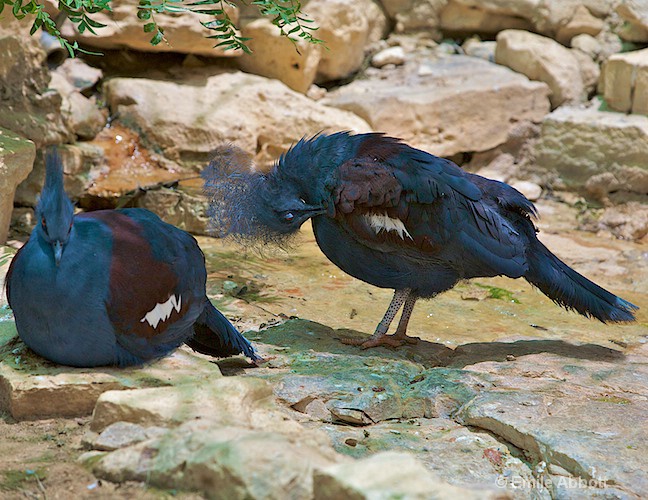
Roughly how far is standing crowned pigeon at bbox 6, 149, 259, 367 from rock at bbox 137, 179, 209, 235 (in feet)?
11.2

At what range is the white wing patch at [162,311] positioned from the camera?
3284 mm

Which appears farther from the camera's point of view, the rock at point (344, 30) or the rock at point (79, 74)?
the rock at point (344, 30)

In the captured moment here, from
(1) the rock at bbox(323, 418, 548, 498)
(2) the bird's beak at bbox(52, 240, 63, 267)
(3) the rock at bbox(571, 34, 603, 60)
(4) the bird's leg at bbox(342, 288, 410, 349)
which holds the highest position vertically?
(3) the rock at bbox(571, 34, 603, 60)

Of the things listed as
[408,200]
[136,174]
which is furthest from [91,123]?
[408,200]

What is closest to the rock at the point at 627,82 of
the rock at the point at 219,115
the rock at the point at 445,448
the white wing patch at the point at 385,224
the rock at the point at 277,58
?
the rock at the point at 219,115

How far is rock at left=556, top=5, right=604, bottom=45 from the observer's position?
9.98 metres

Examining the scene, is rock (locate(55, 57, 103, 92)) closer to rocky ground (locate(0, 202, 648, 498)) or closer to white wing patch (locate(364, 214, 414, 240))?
rocky ground (locate(0, 202, 648, 498))

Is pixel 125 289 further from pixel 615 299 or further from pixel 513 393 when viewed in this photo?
pixel 615 299

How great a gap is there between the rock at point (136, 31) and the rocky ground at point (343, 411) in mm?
3786

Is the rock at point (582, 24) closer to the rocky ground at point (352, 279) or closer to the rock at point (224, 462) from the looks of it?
the rocky ground at point (352, 279)

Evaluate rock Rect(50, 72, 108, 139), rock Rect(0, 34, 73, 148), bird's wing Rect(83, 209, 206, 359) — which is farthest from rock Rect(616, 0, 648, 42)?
bird's wing Rect(83, 209, 206, 359)

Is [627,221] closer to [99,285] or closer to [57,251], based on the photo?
[99,285]

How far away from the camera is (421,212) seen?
4.49 m

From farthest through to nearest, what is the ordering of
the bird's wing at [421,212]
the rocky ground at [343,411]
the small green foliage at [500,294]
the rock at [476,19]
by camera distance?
the rock at [476,19] → the small green foliage at [500,294] → the bird's wing at [421,212] → the rocky ground at [343,411]
